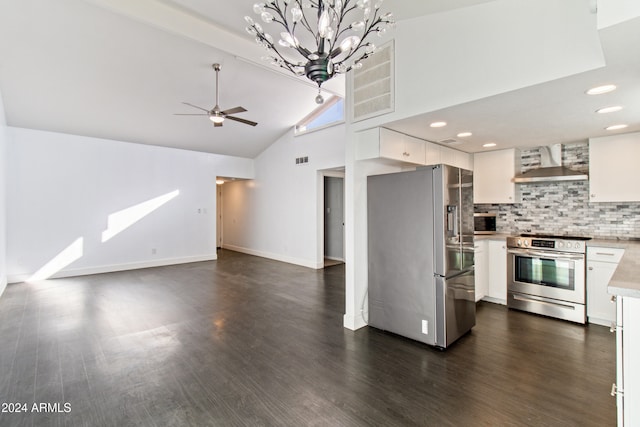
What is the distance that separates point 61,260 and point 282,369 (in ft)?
19.3

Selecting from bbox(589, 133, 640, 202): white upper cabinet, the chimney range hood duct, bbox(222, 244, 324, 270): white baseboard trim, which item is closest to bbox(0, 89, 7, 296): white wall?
bbox(222, 244, 324, 270): white baseboard trim

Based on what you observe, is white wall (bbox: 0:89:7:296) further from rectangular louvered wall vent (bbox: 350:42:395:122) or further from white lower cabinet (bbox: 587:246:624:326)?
white lower cabinet (bbox: 587:246:624:326)

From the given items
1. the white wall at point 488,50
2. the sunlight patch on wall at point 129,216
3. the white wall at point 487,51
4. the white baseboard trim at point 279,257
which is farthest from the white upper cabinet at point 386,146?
→ the sunlight patch on wall at point 129,216

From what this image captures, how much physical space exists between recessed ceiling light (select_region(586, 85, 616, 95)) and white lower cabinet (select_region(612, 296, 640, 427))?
5.03 feet

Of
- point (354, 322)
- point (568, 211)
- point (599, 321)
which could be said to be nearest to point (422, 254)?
point (354, 322)

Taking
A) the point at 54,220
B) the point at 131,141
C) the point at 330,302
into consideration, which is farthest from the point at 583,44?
the point at 54,220

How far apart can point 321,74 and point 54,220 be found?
6.55 meters

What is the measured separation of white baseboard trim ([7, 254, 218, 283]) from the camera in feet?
18.0

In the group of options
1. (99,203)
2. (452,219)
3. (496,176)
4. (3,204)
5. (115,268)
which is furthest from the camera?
(115,268)

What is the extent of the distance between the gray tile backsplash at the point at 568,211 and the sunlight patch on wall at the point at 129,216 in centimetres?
711

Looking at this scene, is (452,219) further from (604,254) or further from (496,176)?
(496,176)

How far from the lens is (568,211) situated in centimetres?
390

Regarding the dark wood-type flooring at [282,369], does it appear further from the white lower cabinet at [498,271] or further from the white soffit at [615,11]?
the white soffit at [615,11]

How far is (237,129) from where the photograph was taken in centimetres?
679
